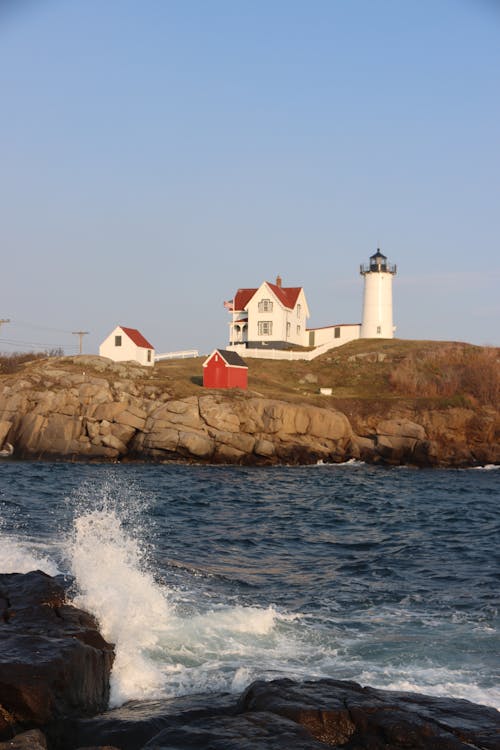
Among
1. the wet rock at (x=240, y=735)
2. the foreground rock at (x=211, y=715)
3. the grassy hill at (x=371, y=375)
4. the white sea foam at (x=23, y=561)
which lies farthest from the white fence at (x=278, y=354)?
the wet rock at (x=240, y=735)

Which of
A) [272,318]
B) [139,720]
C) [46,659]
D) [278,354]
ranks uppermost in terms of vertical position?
[272,318]

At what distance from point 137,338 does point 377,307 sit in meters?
27.8

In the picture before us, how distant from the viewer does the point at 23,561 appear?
15750 mm

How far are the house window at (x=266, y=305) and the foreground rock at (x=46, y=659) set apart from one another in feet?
224

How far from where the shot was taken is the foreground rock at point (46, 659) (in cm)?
828

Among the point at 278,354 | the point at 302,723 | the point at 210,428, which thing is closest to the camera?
the point at 302,723

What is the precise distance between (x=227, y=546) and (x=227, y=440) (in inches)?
1098

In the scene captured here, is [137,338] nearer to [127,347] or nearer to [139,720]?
[127,347]

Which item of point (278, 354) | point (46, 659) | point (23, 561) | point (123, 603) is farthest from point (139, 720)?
point (278, 354)

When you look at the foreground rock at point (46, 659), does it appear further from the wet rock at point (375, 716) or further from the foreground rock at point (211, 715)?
the wet rock at point (375, 716)

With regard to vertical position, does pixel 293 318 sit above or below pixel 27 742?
above

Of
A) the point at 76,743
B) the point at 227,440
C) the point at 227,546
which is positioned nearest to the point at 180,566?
the point at 227,546

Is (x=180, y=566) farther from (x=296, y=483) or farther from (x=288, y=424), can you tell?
(x=288, y=424)

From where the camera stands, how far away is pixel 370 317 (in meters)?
82.2
